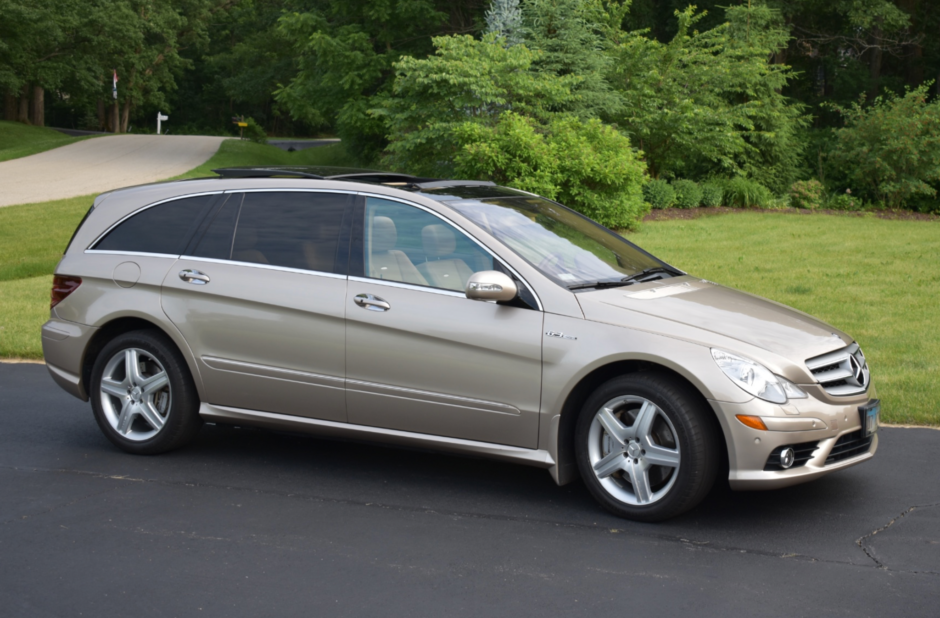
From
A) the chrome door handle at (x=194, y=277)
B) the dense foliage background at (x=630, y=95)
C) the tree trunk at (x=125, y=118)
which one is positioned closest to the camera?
the chrome door handle at (x=194, y=277)

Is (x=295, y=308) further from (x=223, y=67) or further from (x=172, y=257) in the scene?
(x=223, y=67)

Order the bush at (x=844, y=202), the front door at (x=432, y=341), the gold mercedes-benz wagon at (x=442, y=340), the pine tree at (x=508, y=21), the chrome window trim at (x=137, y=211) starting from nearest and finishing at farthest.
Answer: the gold mercedes-benz wagon at (x=442, y=340) → the front door at (x=432, y=341) → the chrome window trim at (x=137, y=211) → the bush at (x=844, y=202) → the pine tree at (x=508, y=21)

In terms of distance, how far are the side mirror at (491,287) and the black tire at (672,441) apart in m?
0.67

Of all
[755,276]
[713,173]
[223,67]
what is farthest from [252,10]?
[755,276]

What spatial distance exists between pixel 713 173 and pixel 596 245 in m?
19.3

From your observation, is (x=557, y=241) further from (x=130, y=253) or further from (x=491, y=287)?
(x=130, y=253)

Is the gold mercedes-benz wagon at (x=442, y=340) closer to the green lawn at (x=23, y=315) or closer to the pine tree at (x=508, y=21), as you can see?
the green lawn at (x=23, y=315)

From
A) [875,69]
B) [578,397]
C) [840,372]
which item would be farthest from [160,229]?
[875,69]

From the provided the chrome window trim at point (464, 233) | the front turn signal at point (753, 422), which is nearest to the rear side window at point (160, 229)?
the chrome window trim at point (464, 233)

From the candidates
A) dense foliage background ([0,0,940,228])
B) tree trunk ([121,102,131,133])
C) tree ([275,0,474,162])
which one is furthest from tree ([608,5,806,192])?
tree trunk ([121,102,131,133])

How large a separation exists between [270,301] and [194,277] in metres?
0.61

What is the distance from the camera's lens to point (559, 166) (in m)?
17.2

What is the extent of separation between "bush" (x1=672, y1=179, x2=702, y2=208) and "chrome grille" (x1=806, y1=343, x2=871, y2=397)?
1719cm

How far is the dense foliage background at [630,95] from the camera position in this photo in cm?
1812
